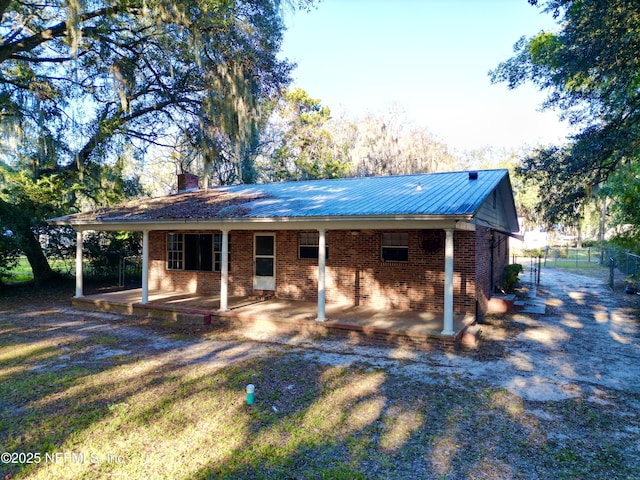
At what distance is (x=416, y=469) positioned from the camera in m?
3.47

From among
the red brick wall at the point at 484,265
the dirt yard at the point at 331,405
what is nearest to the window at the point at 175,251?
the dirt yard at the point at 331,405

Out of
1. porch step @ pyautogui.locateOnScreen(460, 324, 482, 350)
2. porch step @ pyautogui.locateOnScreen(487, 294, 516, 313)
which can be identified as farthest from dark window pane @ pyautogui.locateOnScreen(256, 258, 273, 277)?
porch step @ pyautogui.locateOnScreen(487, 294, 516, 313)

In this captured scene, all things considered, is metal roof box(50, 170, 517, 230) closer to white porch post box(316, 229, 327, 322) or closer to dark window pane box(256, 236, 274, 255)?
white porch post box(316, 229, 327, 322)

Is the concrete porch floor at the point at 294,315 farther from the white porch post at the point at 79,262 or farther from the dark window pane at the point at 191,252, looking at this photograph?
the dark window pane at the point at 191,252

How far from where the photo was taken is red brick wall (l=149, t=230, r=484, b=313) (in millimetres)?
9133

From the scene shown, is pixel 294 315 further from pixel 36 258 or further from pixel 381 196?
pixel 36 258

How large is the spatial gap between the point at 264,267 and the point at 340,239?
2557mm

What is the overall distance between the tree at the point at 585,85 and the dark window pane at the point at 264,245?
826cm

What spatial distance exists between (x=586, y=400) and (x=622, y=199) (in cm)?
768

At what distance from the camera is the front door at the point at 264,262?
1136cm

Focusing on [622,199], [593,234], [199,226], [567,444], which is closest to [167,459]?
[567,444]

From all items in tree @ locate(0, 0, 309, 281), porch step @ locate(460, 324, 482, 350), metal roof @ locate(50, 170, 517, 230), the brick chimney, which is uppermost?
tree @ locate(0, 0, 309, 281)

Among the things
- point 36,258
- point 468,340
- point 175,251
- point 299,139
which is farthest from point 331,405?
point 299,139

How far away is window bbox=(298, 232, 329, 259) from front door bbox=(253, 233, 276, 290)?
0.85 metres
